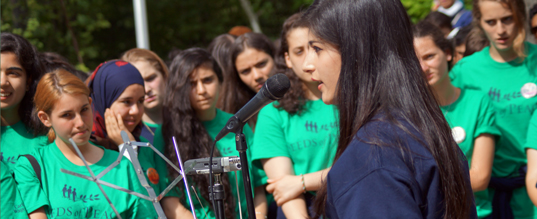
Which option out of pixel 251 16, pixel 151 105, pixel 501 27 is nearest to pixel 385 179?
pixel 501 27

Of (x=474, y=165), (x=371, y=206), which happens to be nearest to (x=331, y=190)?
(x=371, y=206)

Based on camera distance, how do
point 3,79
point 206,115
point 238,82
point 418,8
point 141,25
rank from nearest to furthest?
point 3,79, point 206,115, point 238,82, point 141,25, point 418,8

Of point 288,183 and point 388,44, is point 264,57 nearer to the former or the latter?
point 288,183

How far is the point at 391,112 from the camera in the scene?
1449 millimetres

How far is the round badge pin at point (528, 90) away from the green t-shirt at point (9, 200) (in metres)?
3.20

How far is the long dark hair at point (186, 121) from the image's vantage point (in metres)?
2.98

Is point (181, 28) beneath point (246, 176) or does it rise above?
above

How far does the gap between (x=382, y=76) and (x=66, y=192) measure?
1.77m

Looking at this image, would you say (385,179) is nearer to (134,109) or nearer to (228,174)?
(228,174)

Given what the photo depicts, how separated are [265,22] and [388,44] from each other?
1142 cm

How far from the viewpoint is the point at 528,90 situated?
3252 millimetres

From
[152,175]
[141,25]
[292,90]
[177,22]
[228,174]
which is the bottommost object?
[228,174]

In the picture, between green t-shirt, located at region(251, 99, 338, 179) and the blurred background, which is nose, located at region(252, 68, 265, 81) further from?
the blurred background

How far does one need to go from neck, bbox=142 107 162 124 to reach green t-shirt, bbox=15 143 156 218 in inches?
46.8
